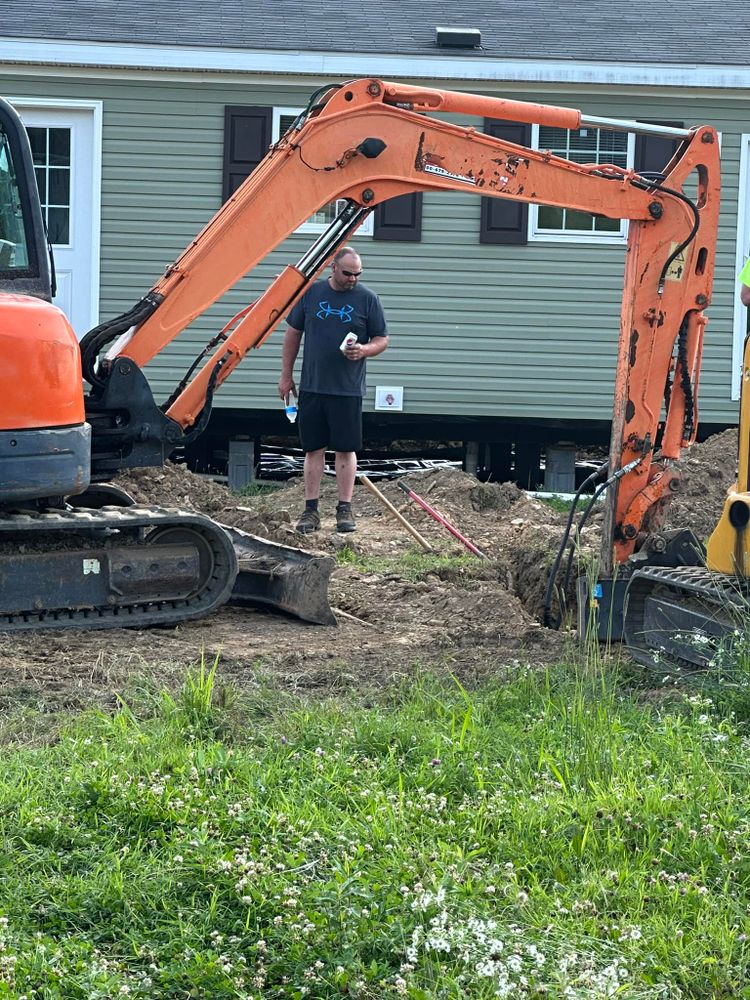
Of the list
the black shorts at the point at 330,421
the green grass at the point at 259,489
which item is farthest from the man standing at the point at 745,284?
the green grass at the point at 259,489

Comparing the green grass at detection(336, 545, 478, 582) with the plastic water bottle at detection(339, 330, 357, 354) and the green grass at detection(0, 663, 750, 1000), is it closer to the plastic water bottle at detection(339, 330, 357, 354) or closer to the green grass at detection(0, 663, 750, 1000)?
the plastic water bottle at detection(339, 330, 357, 354)

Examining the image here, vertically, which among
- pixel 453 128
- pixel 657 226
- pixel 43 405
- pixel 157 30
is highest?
pixel 157 30

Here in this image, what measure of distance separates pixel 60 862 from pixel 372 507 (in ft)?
28.0

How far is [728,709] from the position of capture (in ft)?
17.2

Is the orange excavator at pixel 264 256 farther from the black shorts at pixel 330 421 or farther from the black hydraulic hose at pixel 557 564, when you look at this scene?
the black shorts at pixel 330 421

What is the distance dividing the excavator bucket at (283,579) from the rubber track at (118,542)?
0.30 m

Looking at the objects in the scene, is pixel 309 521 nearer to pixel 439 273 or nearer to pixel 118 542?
pixel 118 542

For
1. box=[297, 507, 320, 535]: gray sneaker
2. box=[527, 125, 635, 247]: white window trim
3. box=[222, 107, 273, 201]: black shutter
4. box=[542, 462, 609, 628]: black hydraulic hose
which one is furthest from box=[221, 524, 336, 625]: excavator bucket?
box=[527, 125, 635, 247]: white window trim

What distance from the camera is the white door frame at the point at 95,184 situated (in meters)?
13.5

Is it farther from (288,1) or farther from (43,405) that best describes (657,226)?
(288,1)

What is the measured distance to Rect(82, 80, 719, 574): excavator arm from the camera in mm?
7305

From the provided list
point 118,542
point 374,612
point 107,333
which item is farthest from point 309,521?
point 107,333

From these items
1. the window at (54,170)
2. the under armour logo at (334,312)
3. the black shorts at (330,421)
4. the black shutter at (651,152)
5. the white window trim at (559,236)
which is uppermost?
the black shutter at (651,152)

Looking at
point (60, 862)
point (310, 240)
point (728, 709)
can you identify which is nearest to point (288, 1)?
point (310, 240)
